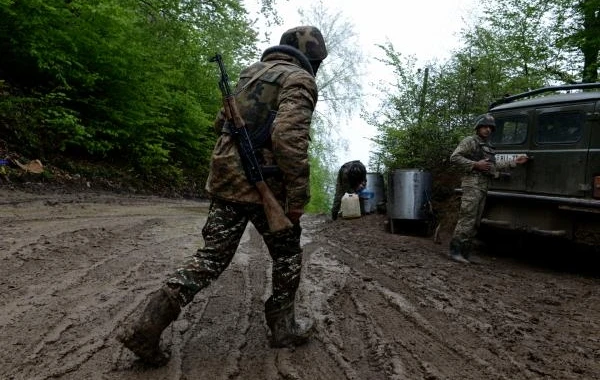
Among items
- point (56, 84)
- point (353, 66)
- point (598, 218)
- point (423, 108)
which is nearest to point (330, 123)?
point (353, 66)

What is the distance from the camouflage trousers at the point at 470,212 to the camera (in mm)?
6176

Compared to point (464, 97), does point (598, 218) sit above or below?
below

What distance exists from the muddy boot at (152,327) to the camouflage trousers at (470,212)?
465cm

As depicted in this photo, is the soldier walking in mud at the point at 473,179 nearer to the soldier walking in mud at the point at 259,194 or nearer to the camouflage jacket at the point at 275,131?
the soldier walking in mud at the point at 259,194

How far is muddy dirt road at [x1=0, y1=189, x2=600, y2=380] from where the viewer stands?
8.44ft

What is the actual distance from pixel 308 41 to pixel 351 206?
7.88 meters

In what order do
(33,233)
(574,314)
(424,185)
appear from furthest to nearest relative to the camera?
1. (424,185)
2. (33,233)
3. (574,314)

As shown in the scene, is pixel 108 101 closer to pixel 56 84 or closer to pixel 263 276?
pixel 56 84

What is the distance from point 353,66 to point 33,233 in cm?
→ 2455

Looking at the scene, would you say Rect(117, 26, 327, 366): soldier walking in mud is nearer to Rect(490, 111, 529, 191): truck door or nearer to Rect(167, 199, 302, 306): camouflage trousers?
Rect(167, 199, 302, 306): camouflage trousers

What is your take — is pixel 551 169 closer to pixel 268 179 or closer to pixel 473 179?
pixel 473 179

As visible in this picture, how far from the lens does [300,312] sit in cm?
355

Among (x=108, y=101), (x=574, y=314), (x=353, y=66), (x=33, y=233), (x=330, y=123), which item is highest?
(x=353, y=66)

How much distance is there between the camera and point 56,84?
998 centimetres
